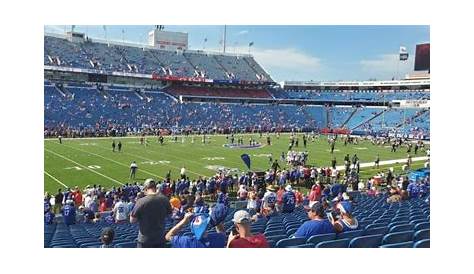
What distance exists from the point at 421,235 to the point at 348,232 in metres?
1.11

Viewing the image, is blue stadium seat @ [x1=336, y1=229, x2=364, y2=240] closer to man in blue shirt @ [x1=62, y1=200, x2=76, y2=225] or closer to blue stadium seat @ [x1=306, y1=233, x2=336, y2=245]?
blue stadium seat @ [x1=306, y1=233, x2=336, y2=245]

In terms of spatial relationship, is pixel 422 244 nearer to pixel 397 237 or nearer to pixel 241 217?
pixel 397 237

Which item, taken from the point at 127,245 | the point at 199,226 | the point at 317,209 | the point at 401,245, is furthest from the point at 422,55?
the point at 199,226

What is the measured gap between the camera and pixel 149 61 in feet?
144

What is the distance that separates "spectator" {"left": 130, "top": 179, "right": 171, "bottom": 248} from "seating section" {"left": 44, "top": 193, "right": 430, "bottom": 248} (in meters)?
0.68

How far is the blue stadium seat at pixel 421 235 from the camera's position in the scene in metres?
6.07

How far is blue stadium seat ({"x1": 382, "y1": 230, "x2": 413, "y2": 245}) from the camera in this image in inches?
223

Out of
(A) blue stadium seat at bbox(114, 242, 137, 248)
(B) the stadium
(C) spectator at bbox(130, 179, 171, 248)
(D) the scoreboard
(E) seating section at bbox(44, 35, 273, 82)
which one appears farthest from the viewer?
(E) seating section at bbox(44, 35, 273, 82)

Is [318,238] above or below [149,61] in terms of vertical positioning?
below

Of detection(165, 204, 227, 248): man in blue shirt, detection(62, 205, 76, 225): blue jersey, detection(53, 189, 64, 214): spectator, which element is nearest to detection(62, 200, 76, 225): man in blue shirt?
detection(62, 205, 76, 225): blue jersey

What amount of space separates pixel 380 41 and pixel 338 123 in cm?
2661
